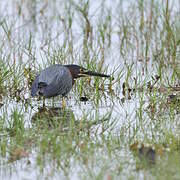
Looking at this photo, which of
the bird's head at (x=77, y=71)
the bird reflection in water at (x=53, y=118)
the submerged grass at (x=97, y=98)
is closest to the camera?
the submerged grass at (x=97, y=98)

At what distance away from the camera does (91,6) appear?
1020cm

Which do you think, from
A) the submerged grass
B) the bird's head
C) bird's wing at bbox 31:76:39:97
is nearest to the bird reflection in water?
the submerged grass

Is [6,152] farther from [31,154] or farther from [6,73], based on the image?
[6,73]

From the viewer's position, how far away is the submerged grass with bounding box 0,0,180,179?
175 inches

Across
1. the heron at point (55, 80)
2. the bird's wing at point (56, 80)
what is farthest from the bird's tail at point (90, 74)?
the bird's wing at point (56, 80)

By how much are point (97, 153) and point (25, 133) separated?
2.17ft

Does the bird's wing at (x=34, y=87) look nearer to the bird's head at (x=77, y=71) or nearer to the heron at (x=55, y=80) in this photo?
the heron at (x=55, y=80)

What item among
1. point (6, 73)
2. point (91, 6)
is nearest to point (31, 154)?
point (6, 73)

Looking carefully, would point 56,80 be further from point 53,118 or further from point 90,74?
point 53,118

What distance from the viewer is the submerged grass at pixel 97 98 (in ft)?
14.6

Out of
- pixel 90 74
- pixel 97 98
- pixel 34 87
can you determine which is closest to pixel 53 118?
pixel 34 87

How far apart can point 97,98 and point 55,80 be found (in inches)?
18.7

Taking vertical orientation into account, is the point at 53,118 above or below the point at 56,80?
below

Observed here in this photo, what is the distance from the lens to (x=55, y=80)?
669 centimetres
